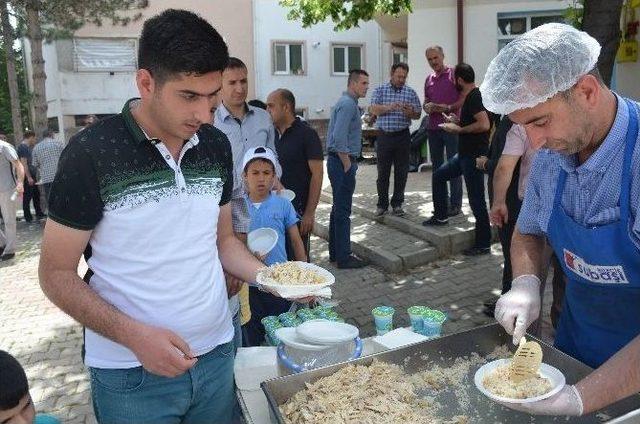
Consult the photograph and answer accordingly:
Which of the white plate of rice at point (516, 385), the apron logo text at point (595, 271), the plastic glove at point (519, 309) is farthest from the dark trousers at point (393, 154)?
the white plate of rice at point (516, 385)

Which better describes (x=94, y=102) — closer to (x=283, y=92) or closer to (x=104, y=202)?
(x=283, y=92)

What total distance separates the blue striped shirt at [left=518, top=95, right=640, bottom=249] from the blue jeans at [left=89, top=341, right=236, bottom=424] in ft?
4.14

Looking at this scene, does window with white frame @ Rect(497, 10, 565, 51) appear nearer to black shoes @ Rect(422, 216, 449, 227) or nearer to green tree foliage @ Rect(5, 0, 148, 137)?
black shoes @ Rect(422, 216, 449, 227)

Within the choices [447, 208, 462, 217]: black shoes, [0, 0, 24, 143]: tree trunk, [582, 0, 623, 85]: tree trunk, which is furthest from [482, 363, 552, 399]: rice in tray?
[0, 0, 24, 143]: tree trunk

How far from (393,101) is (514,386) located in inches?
229

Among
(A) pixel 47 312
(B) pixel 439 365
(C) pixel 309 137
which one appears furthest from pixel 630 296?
(A) pixel 47 312

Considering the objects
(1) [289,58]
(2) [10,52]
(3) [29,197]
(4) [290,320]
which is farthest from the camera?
(1) [289,58]

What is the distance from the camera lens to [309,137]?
15.5 feet

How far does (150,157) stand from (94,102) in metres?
22.3

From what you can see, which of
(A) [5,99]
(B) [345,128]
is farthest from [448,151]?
(A) [5,99]

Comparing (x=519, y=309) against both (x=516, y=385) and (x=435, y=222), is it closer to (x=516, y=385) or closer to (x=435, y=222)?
(x=516, y=385)

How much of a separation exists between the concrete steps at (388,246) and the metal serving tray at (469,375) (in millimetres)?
3926

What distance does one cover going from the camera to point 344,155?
5.78 metres

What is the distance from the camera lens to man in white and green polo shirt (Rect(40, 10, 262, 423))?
4.97 ft
